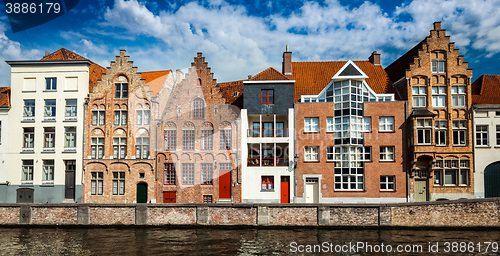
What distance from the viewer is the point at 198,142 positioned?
3036cm

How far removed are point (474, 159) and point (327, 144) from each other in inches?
457

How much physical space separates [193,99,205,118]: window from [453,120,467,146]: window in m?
20.9

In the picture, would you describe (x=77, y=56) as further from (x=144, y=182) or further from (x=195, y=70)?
(x=144, y=182)

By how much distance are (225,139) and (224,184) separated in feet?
12.6

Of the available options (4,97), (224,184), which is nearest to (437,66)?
(224,184)

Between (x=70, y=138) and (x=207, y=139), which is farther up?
(x=70, y=138)

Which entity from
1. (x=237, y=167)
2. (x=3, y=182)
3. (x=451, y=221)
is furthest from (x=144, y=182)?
(x=451, y=221)

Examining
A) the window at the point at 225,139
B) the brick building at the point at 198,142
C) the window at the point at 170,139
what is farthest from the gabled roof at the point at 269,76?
the window at the point at 170,139

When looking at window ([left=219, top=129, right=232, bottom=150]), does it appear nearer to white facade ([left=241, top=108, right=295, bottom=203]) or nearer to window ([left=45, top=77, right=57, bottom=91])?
white facade ([left=241, top=108, right=295, bottom=203])

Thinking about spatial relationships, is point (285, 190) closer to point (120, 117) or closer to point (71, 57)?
point (120, 117)

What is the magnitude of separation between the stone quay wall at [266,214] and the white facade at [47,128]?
18.6 feet

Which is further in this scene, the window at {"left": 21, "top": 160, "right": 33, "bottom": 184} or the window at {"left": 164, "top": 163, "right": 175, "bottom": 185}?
the window at {"left": 21, "top": 160, "right": 33, "bottom": 184}

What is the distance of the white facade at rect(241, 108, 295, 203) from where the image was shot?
29.2m

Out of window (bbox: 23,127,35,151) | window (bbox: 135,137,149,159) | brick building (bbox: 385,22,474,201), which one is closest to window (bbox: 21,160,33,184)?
window (bbox: 23,127,35,151)
